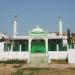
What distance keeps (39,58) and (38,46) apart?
15.2 ft

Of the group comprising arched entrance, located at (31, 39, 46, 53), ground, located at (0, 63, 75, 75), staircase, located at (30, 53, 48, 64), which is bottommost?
ground, located at (0, 63, 75, 75)

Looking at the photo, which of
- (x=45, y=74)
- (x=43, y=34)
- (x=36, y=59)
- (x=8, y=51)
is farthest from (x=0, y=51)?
(x=45, y=74)

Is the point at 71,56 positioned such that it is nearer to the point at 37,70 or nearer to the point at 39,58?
the point at 39,58

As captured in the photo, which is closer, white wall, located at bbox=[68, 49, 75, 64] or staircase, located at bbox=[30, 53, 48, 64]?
white wall, located at bbox=[68, 49, 75, 64]

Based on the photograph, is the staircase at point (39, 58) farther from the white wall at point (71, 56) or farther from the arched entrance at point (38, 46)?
the white wall at point (71, 56)

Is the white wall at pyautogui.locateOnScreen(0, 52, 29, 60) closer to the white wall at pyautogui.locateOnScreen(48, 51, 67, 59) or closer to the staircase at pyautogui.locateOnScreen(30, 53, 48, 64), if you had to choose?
the staircase at pyautogui.locateOnScreen(30, 53, 48, 64)

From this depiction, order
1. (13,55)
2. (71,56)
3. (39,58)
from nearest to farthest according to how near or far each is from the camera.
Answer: (71,56) → (13,55) → (39,58)

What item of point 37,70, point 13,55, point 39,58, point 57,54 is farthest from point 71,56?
point 37,70

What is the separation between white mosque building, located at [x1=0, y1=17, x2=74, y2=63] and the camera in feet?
86.3

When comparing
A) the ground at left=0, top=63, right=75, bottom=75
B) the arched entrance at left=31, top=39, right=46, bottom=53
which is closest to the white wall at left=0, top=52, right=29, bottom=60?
the arched entrance at left=31, top=39, right=46, bottom=53

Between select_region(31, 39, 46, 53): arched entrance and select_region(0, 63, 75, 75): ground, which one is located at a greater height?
select_region(31, 39, 46, 53): arched entrance

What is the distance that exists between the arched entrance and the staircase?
1.69 metres

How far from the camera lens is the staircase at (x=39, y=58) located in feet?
83.5

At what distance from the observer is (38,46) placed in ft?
102
